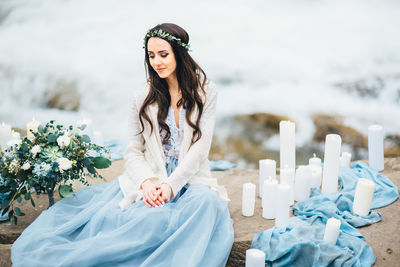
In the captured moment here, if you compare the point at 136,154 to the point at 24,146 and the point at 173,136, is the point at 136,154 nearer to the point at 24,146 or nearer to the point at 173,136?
the point at 173,136

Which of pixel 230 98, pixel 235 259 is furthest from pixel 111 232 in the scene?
pixel 230 98

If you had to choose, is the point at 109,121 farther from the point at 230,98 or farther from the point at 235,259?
the point at 235,259

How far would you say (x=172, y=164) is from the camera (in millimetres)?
2541

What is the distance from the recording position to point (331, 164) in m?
2.85

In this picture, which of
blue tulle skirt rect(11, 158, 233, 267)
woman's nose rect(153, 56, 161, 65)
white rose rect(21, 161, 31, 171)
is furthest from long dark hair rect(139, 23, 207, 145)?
white rose rect(21, 161, 31, 171)

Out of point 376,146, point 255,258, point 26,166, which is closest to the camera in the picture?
point 255,258

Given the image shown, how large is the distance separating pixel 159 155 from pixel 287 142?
89cm

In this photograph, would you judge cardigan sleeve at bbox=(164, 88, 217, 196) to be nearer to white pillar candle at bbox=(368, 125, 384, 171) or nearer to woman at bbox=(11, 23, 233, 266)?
woman at bbox=(11, 23, 233, 266)

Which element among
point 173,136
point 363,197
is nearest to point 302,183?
point 363,197

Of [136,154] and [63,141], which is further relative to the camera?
[136,154]

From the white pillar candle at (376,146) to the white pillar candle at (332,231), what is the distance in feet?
4.05

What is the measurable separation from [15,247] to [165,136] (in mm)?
987

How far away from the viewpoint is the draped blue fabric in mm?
2143

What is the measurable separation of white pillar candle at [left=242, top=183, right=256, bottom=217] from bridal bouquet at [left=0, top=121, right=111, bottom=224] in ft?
2.82
